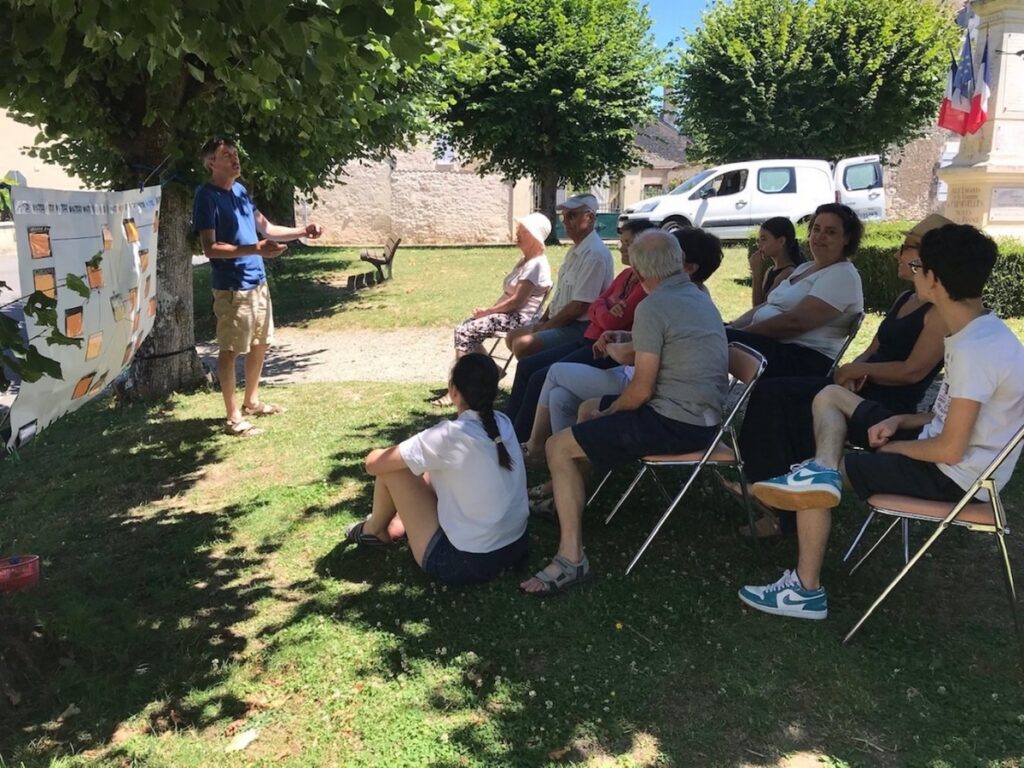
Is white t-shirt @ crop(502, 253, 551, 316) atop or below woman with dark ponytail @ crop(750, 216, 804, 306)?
below

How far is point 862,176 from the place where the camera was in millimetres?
17250

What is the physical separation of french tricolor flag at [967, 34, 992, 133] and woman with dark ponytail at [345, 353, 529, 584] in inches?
346

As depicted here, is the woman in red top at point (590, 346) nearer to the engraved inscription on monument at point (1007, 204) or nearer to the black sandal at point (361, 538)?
the black sandal at point (361, 538)

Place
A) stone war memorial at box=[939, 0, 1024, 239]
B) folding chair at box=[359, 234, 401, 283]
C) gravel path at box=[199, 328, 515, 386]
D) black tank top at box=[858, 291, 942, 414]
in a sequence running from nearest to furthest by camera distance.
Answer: black tank top at box=[858, 291, 942, 414] < gravel path at box=[199, 328, 515, 386] < stone war memorial at box=[939, 0, 1024, 239] < folding chair at box=[359, 234, 401, 283]

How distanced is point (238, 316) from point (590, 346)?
7.93 ft

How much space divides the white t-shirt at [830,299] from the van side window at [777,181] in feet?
43.0

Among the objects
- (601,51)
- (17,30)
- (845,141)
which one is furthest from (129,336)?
(845,141)

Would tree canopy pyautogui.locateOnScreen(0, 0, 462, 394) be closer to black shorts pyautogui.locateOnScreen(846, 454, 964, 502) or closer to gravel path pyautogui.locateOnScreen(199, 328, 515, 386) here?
gravel path pyautogui.locateOnScreen(199, 328, 515, 386)

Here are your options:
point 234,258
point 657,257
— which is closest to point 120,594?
point 234,258

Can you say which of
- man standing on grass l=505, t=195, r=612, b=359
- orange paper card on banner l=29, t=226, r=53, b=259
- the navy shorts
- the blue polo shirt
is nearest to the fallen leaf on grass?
the navy shorts

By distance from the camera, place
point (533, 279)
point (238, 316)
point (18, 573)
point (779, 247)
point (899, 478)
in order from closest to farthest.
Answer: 1. point (899, 478)
2. point (18, 573)
3. point (779, 247)
4. point (238, 316)
5. point (533, 279)

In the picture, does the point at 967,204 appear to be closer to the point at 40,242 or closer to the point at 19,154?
the point at 40,242

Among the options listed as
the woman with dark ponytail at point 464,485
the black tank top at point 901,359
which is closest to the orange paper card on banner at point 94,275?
the woman with dark ponytail at point 464,485

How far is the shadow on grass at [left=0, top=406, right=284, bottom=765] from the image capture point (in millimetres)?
2684
